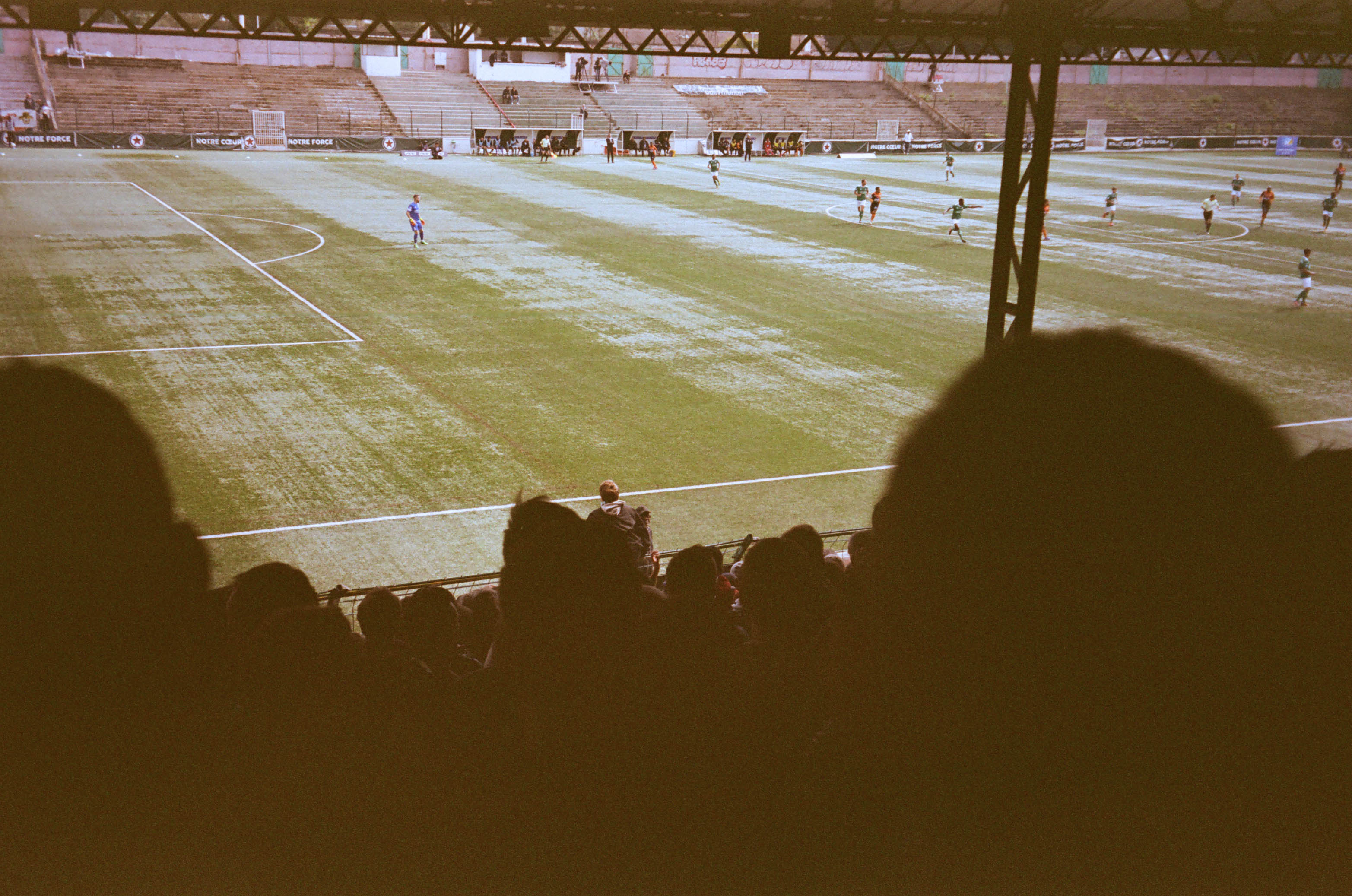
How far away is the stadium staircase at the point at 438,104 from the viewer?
244 feet

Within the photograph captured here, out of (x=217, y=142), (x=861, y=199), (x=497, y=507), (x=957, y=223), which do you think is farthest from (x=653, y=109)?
(x=497, y=507)

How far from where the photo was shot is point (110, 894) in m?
2.53

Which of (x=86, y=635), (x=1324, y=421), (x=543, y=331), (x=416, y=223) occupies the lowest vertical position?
(x=1324, y=421)

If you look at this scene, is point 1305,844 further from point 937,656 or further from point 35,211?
point 35,211

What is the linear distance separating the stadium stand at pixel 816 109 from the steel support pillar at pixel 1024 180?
7101 centimetres

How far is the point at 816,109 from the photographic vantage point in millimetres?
88375

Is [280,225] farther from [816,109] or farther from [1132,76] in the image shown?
[1132,76]

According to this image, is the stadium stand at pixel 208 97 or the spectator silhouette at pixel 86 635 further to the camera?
the stadium stand at pixel 208 97

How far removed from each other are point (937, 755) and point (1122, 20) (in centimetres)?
1765

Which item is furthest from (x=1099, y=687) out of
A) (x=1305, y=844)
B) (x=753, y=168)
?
(x=753, y=168)

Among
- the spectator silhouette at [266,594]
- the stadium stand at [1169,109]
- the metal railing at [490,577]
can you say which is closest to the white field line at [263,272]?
the metal railing at [490,577]

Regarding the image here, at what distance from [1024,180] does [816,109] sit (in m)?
78.0

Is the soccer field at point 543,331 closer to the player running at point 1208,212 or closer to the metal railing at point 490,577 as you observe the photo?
the metal railing at point 490,577

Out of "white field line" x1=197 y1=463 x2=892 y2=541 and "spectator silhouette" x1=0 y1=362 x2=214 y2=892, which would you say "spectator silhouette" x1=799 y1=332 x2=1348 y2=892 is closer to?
"spectator silhouette" x1=0 y1=362 x2=214 y2=892
